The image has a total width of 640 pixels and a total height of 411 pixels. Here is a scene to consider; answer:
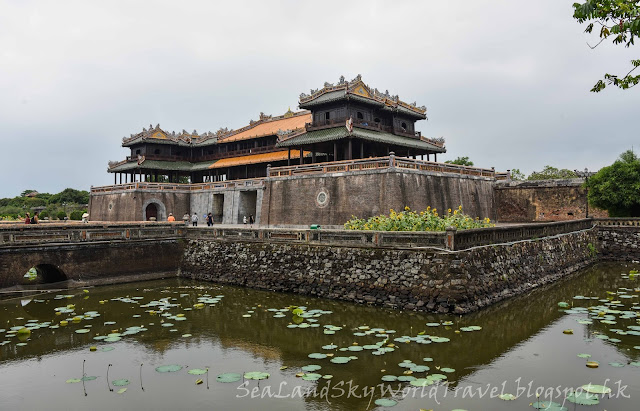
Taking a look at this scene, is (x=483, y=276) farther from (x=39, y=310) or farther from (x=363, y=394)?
(x=39, y=310)

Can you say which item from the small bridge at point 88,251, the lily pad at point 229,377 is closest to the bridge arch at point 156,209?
the small bridge at point 88,251

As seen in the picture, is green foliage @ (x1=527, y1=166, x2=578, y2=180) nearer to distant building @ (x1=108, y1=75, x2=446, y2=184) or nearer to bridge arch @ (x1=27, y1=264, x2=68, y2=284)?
distant building @ (x1=108, y1=75, x2=446, y2=184)

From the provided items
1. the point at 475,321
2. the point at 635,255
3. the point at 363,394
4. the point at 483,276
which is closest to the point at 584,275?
the point at 635,255

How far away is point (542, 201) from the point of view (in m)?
28.5

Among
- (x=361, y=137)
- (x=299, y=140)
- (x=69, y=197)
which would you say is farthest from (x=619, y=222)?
(x=69, y=197)

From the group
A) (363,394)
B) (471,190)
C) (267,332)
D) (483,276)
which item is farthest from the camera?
(471,190)

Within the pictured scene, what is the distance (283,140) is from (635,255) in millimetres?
19665

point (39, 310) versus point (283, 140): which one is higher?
point (283, 140)

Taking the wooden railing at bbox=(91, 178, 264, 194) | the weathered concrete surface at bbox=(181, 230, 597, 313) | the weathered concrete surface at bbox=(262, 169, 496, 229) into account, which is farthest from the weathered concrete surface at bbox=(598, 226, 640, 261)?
the wooden railing at bbox=(91, 178, 264, 194)

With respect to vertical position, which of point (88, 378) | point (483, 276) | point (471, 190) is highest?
point (471, 190)

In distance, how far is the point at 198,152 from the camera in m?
41.5

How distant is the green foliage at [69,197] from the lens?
2331 inches

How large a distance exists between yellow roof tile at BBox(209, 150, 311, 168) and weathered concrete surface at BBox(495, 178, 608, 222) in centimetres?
1302

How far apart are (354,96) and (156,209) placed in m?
17.6
